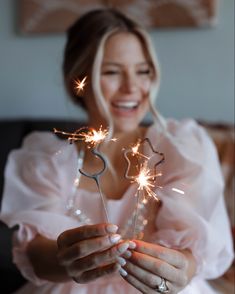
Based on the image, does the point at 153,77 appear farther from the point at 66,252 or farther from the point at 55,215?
the point at 66,252

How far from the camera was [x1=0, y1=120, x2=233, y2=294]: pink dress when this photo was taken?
31.1 inches

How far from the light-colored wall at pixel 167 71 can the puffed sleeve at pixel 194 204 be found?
35 centimetres

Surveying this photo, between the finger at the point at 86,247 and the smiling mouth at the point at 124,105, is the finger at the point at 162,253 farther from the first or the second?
the smiling mouth at the point at 124,105

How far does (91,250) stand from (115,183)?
370mm

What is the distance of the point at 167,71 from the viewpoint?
130 cm

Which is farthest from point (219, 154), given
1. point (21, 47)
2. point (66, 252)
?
point (21, 47)

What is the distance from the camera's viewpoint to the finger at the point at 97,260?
51cm

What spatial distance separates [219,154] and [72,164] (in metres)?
0.36

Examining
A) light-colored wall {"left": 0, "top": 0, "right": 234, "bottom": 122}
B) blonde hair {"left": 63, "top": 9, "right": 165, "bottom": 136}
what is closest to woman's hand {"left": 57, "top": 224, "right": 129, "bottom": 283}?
blonde hair {"left": 63, "top": 9, "right": 165, "bottom": 136}

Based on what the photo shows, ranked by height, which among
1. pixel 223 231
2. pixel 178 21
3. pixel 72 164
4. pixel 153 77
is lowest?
pixel 223 231

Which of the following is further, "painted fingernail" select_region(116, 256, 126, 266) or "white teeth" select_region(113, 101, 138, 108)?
"white teeth" select_region(113, 101, 138, 108)

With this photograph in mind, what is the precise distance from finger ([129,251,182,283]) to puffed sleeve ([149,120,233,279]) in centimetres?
17

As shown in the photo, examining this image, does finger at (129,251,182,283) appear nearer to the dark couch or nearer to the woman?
the woman

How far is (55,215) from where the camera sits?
0.84m
